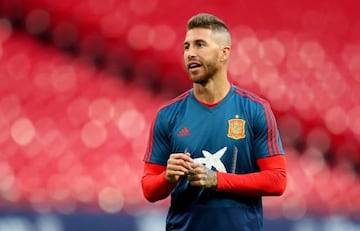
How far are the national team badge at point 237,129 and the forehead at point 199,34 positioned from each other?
0.33 meters

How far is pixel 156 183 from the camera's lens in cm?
314

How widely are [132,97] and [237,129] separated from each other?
3.12 metres

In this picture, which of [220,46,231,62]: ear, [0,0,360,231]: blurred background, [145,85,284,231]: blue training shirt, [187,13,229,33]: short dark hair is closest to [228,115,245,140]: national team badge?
[145,85,284,231]: blue training shirt

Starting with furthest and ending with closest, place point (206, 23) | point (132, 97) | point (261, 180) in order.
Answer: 1. point (132, 97)
2. point (206, 23)
3. point (261, 180)

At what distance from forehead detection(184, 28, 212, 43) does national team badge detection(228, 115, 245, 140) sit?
0.33 meters

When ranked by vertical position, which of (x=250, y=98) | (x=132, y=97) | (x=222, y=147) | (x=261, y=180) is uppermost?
(x=132, y=97)

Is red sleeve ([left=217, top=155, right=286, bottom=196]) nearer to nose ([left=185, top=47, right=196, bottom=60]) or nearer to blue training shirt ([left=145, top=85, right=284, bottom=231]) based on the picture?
blue training shirt ([left=145, top=85, right=284, bottom=231])

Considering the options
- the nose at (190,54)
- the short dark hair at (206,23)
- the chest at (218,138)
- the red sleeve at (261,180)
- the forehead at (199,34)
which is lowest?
the red sleeve at (261,180)

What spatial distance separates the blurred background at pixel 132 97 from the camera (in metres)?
5.50

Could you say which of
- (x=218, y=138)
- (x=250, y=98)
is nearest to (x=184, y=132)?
(x=218, y=138)

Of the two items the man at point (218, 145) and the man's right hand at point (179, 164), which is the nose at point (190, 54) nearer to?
the man at point (218, 145)

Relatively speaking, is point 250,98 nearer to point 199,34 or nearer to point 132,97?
point 199,34

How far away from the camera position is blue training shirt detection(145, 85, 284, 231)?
123 inches

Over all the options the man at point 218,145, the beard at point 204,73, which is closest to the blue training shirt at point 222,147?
the man at point 218,145
